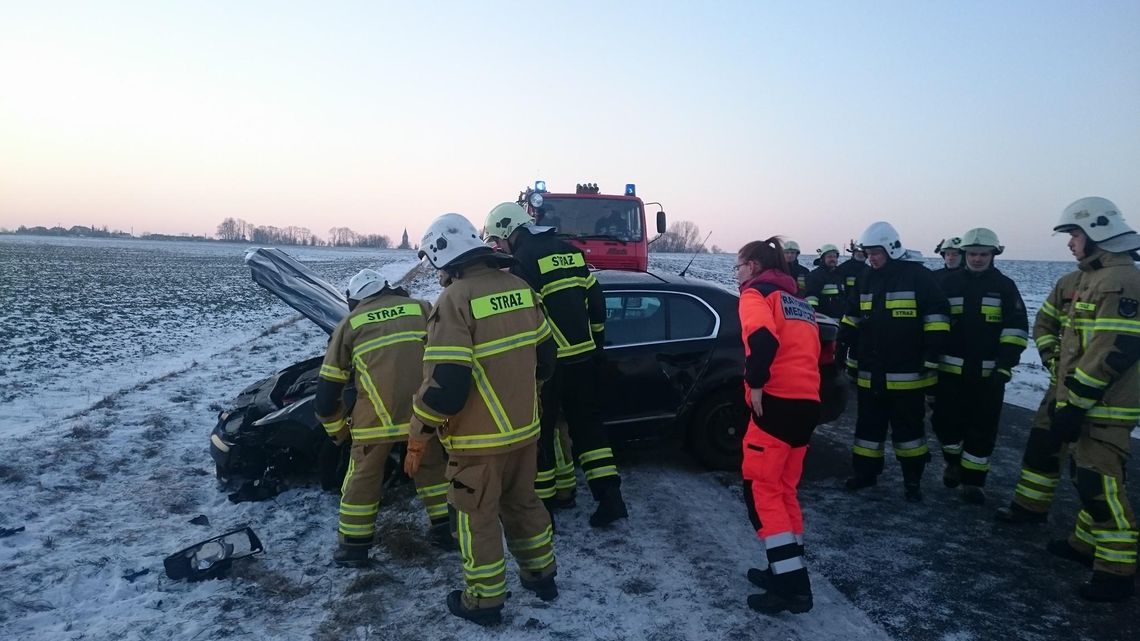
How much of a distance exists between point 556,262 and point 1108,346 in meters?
3.09

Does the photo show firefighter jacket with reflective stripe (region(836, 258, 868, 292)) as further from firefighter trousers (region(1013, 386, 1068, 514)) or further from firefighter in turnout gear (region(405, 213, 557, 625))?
firefighter in turnout gear (region(405, 213, 557, 625))

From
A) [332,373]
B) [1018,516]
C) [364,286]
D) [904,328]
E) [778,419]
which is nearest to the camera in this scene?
[778,419]

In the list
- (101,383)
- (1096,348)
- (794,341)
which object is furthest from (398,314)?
(101,383)

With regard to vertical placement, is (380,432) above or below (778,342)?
below

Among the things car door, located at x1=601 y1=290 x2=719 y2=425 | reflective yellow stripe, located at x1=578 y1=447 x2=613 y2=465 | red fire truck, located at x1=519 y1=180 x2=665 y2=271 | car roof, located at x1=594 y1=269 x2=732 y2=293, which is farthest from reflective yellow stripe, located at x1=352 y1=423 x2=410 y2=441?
red fire truck, located at x1=519 y1=180 x2=665 y2=271

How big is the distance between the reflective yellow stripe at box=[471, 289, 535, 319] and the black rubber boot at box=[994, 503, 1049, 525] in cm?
365

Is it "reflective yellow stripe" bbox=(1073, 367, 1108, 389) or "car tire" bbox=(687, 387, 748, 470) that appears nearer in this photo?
"reflective yellow stripe" bbox=(1073, 367, 1108, 389)

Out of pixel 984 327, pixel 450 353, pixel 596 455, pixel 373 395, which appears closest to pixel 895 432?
pixel 984 327

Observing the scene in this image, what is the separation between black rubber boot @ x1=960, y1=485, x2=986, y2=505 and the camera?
192 inches

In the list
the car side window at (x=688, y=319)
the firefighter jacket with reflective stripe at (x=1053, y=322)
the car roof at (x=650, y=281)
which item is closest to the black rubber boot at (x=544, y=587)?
the car side window at (x=688, y=319)

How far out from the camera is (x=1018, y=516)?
4.46 meters

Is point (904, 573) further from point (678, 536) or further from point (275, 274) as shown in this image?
point (275, 274)

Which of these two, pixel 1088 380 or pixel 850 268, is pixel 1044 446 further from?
pixel 850 268

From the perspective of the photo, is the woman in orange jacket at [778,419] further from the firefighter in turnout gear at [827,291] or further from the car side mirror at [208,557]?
the firefighter in turnout gear at [827,291]
